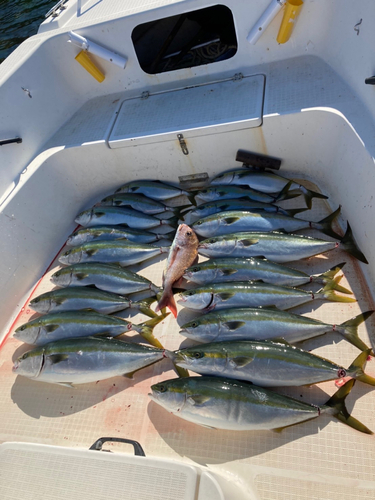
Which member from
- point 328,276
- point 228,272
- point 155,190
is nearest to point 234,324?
point 228,272

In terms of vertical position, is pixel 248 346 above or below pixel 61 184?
below

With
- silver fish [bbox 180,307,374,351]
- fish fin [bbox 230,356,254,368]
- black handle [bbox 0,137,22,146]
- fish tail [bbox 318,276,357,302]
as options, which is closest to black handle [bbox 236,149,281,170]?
fish tail [bbox 318,276,357,302]

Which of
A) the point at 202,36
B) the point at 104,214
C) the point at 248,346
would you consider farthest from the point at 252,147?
the point at 202,36

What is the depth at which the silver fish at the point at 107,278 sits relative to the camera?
3.01 m

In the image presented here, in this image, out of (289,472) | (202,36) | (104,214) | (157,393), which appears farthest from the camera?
(202,36)

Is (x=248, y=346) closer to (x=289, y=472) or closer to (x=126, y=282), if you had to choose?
(x=289, y=472)

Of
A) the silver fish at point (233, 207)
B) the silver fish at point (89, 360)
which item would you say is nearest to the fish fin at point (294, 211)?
the silver fish at point (233, 207)

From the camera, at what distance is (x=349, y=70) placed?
2990mm

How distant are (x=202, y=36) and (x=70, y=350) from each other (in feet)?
14.4

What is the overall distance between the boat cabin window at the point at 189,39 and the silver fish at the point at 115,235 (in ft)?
7.67

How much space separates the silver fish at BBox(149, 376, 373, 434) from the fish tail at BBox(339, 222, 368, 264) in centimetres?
102

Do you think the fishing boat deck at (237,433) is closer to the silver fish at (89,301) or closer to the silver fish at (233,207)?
the silver fish at (89,301)

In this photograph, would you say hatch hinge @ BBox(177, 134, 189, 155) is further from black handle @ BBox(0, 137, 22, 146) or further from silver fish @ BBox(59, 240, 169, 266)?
black handle @ BBox(0, 137, 22, 146)

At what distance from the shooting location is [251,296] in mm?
2592
